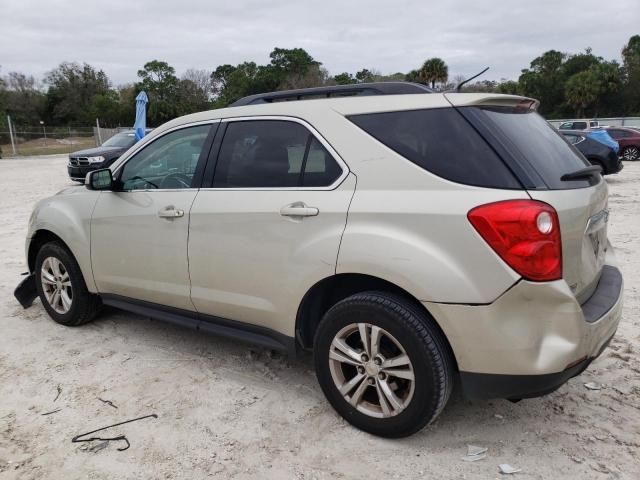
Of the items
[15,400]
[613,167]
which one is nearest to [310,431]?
[15,400]

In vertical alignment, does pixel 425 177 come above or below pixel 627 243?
above

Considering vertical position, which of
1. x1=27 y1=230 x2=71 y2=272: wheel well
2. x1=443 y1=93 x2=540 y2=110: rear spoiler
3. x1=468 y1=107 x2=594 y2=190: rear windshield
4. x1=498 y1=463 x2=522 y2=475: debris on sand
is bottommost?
x1=498 y1=463 x2=522 y2=475: debris on sand

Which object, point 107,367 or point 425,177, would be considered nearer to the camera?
point 425,177

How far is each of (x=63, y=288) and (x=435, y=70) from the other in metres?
50.2

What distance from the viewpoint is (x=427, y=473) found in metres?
2.49

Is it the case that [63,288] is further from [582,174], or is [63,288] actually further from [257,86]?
[257,86]

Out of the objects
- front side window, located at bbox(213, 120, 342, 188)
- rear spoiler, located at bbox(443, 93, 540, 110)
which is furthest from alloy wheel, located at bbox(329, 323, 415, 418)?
rear spoiler, located at bbox(443, 93, 540, 110)

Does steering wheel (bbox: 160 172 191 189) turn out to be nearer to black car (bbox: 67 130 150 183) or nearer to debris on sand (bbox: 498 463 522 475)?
debris on sand (bbox: 498 463 522 475)

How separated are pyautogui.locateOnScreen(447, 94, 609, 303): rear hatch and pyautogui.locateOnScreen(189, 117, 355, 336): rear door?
0.75 meters

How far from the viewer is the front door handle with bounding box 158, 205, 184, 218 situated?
3.39 m

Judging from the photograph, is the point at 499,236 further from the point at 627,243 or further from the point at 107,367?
the point at 627,243

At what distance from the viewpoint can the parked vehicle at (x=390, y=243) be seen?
7.59 ft

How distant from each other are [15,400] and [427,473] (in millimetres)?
2554

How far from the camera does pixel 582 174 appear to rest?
8.67ft
